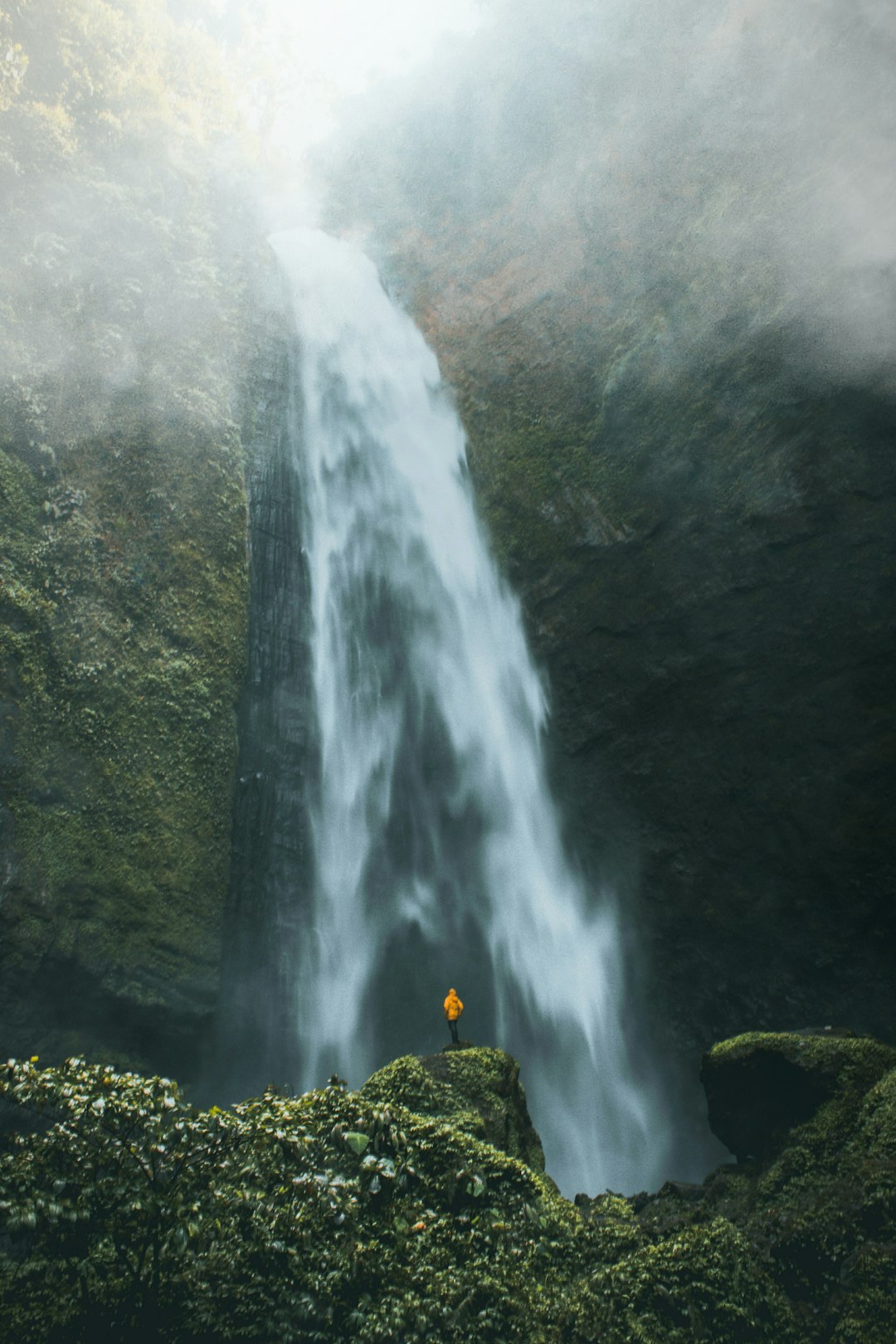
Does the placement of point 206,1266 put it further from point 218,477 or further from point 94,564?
point 218,477

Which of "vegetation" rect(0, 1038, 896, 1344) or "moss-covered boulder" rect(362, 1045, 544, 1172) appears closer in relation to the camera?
"vegetation" rect(0, 1038, 896, 1344)

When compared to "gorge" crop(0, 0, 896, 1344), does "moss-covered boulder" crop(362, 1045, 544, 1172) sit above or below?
below

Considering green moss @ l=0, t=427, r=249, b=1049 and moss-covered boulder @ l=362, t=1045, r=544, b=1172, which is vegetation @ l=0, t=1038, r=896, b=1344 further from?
green moss @ l=0, t=427, r=249, b=1049

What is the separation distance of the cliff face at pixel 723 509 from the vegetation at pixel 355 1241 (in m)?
5.80

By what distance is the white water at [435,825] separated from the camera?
37.9 feet

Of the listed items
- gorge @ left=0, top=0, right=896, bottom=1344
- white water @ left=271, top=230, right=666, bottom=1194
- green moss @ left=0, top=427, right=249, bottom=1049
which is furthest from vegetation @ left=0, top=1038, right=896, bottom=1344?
white water @ left=271, top=230, right=666, bottom=1194

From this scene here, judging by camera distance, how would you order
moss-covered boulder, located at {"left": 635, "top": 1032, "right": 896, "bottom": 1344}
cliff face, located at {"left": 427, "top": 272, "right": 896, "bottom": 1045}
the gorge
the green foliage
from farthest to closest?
cliff face, located at {"left": 427, "top": 272, "right": 896, "bottom": 1045} < the gorge < moss-covered boulder, located at {"left": 635, "top": 1032, "right": 896, "bottom": 1344} < the green foliage

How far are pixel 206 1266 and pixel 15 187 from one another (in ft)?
58.1

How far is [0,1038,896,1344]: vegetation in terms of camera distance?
4.25 meters

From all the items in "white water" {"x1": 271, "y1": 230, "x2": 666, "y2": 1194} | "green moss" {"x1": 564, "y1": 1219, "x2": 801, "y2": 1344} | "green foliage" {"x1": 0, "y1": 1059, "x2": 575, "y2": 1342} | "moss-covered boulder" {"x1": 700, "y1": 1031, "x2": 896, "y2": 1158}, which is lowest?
"green moss" {"x1": 564, "y1": 1219, "x2": 801, "y2": 1344}

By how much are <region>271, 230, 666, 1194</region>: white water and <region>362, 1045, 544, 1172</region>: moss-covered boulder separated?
4.14m

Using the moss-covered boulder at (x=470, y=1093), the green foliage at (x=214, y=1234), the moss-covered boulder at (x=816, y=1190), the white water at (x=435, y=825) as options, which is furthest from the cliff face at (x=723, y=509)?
the green foliage at (x=214, y=1234)

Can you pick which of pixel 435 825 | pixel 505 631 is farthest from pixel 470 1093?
pixel 505 631

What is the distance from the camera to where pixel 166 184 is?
1703 centimetres
